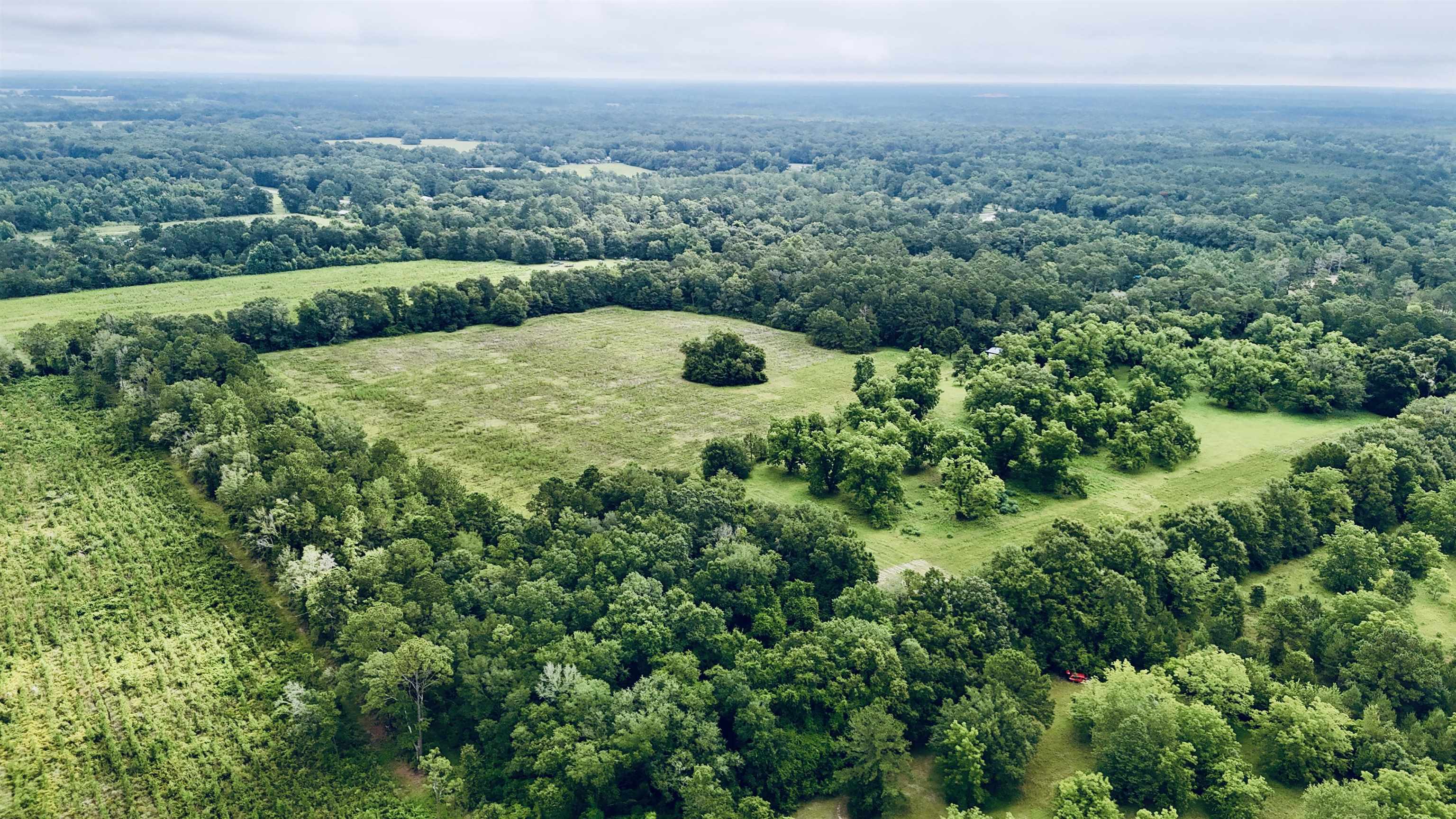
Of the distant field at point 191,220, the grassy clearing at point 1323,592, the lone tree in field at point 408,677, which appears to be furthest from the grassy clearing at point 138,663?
the distant field at point 191,220

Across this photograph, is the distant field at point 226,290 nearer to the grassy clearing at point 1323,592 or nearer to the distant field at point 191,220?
the distant field at point 191,220

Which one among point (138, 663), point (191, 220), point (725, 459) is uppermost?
point (191, 220)

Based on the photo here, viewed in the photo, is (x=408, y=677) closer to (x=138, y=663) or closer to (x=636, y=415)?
(x=138, y=663)

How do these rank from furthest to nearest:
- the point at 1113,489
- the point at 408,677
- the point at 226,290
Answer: the point at 226,290 → the point at 1113,489 → the point at 408,677

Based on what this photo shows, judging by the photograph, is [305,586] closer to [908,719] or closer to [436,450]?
[436,450]

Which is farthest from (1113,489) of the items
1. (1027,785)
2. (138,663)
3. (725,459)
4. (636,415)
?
(138,663)
